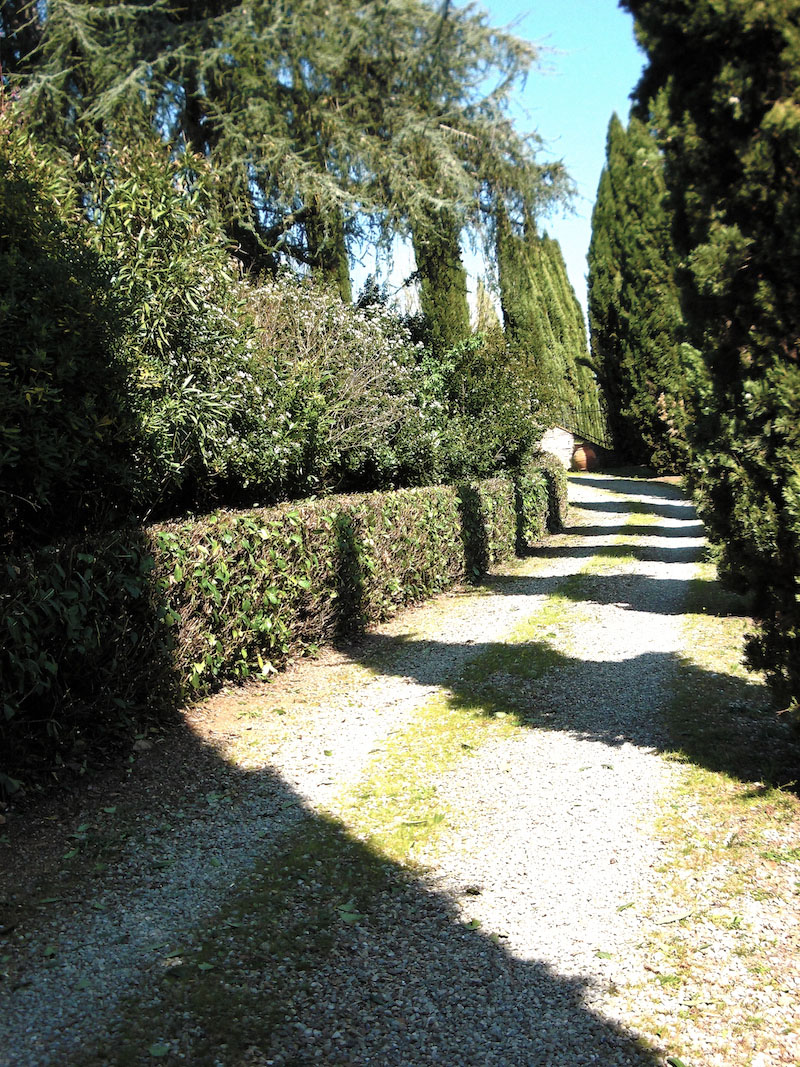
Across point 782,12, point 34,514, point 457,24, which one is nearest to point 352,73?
point 457,24

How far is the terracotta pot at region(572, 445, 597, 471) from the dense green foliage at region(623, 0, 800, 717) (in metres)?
26.7

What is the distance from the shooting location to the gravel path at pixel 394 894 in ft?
8.13

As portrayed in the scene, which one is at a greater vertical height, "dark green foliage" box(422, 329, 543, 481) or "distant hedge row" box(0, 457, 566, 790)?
"dark green foliage" box(422, 329, 543, 481)

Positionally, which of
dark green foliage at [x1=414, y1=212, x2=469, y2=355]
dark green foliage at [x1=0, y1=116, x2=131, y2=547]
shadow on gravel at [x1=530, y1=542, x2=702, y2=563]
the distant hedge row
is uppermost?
dark green foliage at [x1=414, y1=212, x2=469, y2=355]

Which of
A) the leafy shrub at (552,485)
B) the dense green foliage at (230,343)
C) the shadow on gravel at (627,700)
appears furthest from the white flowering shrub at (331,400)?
the leafy shrub at (552,485)

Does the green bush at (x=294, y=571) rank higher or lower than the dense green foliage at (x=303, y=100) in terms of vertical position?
lower

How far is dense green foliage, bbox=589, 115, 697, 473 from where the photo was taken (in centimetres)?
2453

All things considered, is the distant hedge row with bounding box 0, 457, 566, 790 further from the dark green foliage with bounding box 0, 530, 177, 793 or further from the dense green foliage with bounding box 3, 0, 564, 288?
the dense green foliage with bounding box 3, 0, 564, 288

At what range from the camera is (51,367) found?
199 inches

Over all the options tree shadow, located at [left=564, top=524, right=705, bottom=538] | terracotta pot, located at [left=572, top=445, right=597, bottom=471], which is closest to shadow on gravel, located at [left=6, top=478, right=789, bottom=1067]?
tree shadow, located at [left=564, top=524, right=705, bottom=538]

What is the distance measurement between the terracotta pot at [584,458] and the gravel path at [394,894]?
2440 cm

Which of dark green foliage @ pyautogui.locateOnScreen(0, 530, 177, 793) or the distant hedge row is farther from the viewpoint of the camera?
the distant hedge row

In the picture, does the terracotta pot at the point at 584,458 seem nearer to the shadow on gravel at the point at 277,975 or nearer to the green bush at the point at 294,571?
the green bush at the point at 294,571

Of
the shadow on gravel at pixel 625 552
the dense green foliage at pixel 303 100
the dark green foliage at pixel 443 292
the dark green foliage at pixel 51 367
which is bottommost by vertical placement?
the shadow on gravel at pixel 625 552
